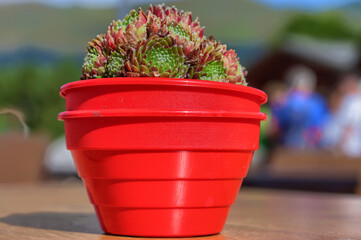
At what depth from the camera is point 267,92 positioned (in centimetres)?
574

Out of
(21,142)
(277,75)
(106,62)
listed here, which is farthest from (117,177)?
(277,75)

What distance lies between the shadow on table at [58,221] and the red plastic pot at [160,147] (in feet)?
0.21

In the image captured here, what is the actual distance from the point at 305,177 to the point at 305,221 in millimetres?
1349

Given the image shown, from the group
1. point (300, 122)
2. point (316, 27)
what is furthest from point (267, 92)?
point (316, 27)

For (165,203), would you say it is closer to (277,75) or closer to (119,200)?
(119,200)

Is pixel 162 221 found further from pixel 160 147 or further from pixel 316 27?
pixel 316 27

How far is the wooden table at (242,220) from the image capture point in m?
0.71

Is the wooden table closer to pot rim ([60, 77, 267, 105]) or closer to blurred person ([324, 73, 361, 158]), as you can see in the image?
pot rim ([60, 77, 267, 105])

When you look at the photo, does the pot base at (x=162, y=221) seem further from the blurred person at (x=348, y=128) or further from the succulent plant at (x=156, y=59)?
the blurred person at (x=348, y=128)

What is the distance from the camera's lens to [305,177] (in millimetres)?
2229

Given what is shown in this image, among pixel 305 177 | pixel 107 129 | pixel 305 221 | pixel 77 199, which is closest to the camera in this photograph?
pixel 107 129

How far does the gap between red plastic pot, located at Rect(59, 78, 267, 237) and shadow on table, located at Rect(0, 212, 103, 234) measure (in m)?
0.07

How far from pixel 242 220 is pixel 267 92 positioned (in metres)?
4.94

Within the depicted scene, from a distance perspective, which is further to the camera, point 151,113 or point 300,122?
point 300,122
